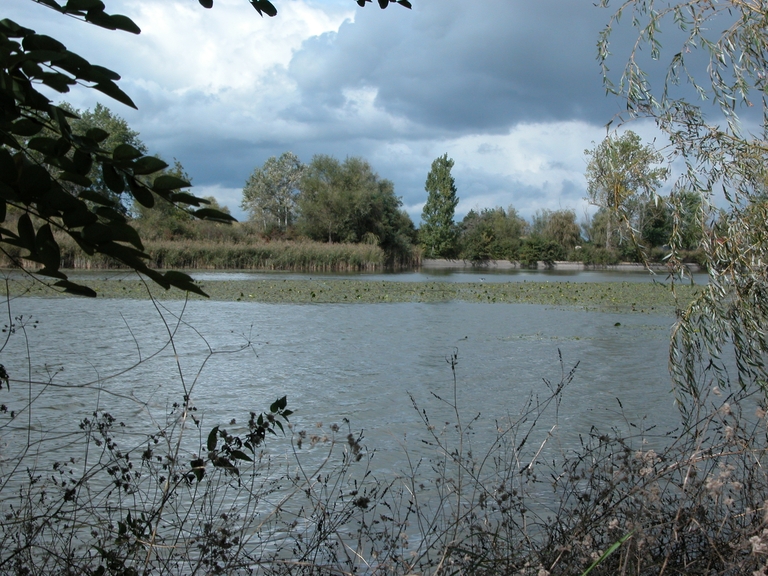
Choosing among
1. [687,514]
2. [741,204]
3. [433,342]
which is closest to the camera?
[687,514]

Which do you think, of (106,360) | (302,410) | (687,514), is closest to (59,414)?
(302,410)

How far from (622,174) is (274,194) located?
79694 mm

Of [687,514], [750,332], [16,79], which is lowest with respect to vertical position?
[687,514]

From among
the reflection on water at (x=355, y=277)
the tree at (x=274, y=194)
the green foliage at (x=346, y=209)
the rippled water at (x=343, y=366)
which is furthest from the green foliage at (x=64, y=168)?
the tree at (x=274, y=194)

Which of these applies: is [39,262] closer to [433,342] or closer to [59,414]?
[59,414]

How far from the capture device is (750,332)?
4340 millimetres

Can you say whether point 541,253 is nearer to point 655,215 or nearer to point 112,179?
point 655,215

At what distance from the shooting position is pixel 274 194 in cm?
8262

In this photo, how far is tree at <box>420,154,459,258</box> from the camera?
67812mm

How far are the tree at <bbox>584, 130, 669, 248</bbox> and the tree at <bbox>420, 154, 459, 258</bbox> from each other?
2460 inches

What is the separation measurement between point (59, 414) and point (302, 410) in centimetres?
204

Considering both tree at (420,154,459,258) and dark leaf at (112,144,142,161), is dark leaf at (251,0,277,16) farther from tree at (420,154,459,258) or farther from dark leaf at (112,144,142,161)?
tree at (420,154,459,258)

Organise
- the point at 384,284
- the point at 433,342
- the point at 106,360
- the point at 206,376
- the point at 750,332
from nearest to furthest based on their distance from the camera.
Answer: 1. the point at 750,332
2. the point at 206,376
3. the point at 106,360
4. the point at 433,342
5. the point at 384,284

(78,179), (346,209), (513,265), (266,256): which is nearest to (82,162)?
(78,179)
